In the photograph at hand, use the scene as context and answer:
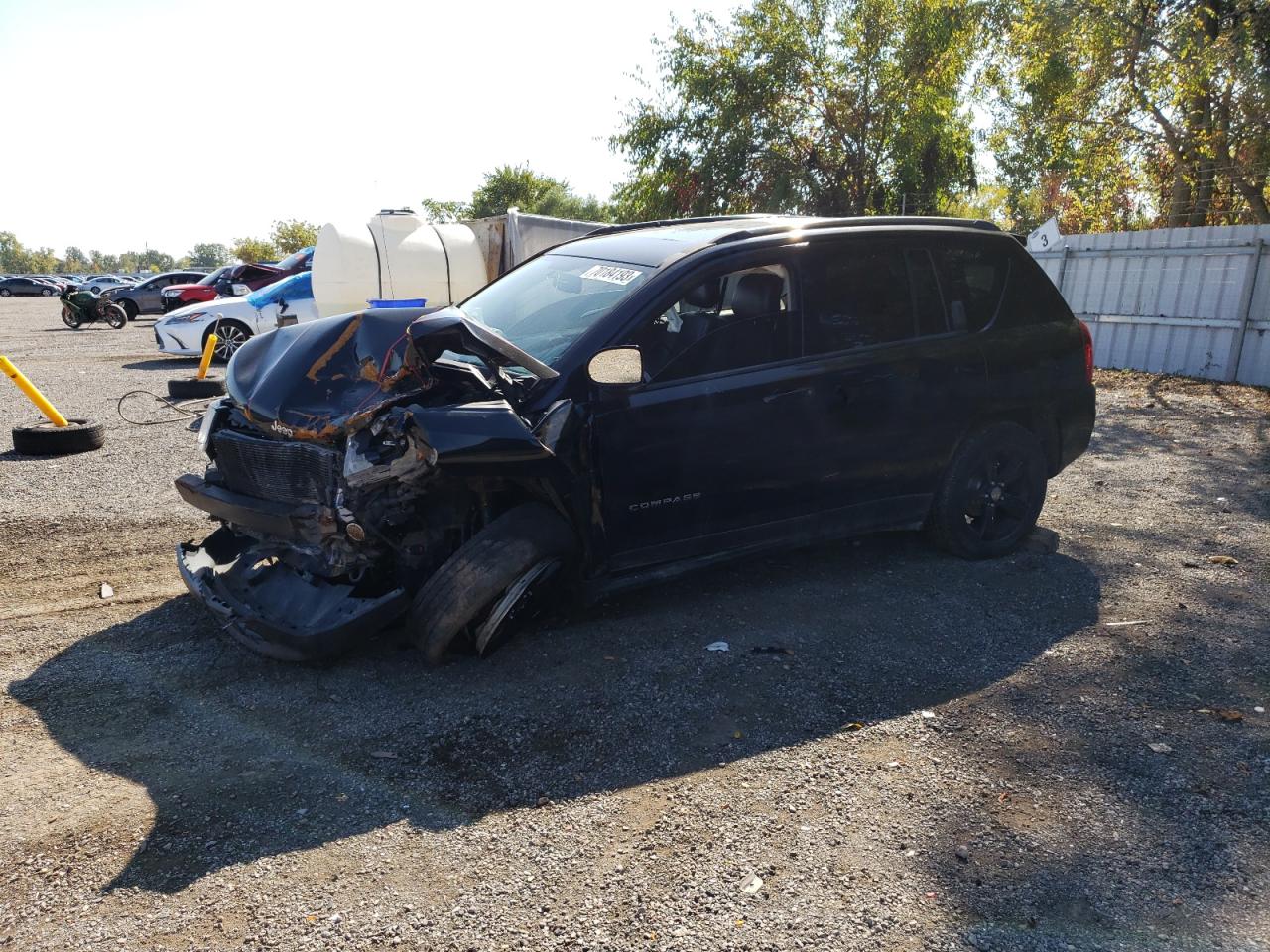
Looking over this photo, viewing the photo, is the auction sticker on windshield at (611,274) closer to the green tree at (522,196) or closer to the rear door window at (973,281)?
the rear door window at (973,281)

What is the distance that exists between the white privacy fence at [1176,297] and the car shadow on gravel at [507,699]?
9.31 meters

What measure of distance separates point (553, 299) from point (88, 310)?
25266mm

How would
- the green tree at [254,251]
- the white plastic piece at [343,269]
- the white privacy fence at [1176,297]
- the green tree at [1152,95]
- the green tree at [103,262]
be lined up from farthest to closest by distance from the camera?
the green tree at [103,262]
the green tree at [254,251]
the green tree at [1152,95]
the white plastic piece at [343,269]
the white privacy fence at [1176,297]

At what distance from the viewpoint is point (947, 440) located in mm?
5180

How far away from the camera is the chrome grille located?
151 inches

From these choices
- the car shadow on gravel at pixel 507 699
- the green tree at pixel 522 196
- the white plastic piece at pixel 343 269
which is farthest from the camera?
the green tree at pixel 522 196

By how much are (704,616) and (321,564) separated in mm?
1876

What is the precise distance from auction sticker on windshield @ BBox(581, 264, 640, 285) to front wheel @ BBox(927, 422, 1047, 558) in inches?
86.9

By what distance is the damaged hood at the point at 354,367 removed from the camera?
3860 millimetres

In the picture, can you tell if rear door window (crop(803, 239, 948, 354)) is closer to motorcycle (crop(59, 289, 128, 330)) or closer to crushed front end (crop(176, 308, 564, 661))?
crushed front end (crop(176, 308, 564, 661))

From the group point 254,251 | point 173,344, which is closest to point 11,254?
point 254,251

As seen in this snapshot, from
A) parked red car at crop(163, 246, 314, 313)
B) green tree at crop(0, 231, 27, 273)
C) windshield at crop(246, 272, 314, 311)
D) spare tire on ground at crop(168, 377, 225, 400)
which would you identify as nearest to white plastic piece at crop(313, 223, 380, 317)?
windshield at crop(246, 272, 314, 311)

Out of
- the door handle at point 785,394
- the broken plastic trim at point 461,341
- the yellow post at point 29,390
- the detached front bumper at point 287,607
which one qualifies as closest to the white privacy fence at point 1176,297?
the door handle at point 785,394

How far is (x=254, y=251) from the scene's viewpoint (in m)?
76.8
